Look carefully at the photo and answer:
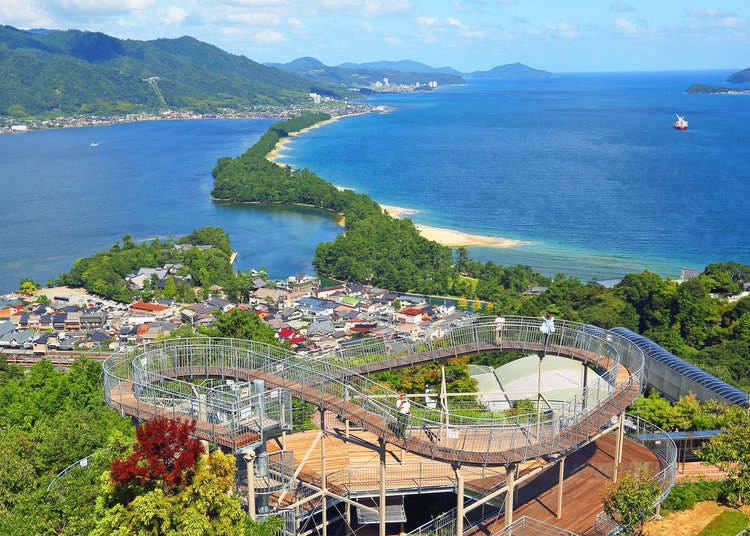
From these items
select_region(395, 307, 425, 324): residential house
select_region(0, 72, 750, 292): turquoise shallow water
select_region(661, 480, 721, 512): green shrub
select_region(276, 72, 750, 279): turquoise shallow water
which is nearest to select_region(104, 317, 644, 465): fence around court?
select_region(661, 480, 721, 512): green shrub

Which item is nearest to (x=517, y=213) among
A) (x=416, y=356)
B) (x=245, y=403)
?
(x=416, y=356)

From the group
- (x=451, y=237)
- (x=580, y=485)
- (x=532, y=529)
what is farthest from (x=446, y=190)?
(x=532, y=529)

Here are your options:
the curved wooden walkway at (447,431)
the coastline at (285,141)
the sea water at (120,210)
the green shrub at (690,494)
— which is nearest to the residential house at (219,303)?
the sea water at (120,210)

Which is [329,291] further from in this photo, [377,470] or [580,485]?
[580,485]

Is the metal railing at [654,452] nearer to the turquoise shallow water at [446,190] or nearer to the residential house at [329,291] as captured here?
the residential house at [329,291]

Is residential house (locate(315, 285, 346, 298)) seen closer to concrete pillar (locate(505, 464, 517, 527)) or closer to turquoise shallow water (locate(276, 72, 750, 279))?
turquoise shallow water (locate(276, 72, 750, 279))
